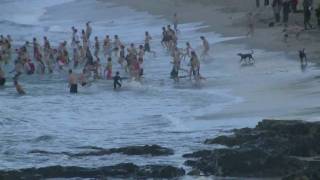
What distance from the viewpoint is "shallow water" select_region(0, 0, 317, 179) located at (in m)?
19.3

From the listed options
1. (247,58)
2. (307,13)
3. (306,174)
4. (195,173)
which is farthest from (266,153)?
(307,13)

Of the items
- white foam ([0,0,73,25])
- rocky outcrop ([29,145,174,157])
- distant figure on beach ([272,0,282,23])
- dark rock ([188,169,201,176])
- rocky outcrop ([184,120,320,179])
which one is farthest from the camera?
white foam ([0,0,73,25])

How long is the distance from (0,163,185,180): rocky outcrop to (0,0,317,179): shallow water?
A: 790 millimetres

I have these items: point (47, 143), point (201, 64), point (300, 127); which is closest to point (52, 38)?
point (201, 64)

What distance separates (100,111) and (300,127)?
8.90 m

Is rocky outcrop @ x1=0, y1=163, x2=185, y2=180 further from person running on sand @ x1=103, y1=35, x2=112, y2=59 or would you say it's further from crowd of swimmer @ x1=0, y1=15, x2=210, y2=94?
person running on sand @ x1=103, y1=35, x2=112, y2=59

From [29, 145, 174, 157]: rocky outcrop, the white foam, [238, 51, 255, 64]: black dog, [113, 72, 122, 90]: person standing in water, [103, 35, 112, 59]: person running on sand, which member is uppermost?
the white foam

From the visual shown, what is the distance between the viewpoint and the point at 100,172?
1625 cm

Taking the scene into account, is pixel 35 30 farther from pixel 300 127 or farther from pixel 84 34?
pixel 300 127

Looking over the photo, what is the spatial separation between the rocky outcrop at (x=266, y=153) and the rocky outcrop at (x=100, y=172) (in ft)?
1.90

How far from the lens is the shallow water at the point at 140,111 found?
19297 millimetres

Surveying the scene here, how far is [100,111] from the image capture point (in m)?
25.0

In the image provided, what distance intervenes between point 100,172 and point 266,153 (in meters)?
3.16

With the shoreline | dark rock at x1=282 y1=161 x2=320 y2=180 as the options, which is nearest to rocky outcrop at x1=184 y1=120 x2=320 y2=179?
dark rock at x1=282 y1=161 x2=320 y2=180
